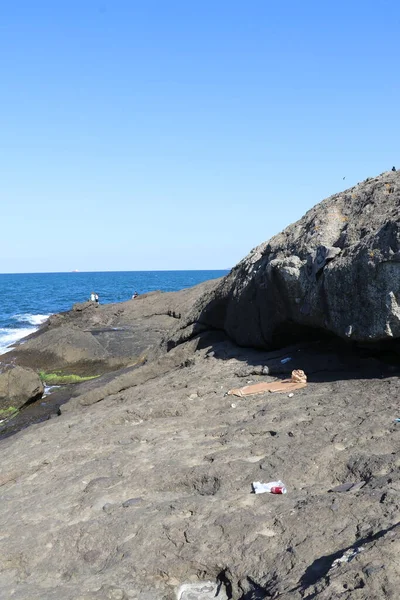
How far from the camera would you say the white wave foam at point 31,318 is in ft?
148

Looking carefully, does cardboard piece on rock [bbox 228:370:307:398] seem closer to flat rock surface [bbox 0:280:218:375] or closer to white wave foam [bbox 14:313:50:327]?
flat rock surface [bbox 0:280:218:375]

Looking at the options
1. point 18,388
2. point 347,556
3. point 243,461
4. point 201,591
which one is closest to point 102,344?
point 18,388

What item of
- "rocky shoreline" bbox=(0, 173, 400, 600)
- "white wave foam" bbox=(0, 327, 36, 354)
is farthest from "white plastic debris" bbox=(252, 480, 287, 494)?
"white wave foam" bbox=(0, 327, 36, 354)

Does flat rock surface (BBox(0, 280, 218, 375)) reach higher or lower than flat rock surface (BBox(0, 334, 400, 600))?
lower

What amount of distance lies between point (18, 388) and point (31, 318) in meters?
32.7

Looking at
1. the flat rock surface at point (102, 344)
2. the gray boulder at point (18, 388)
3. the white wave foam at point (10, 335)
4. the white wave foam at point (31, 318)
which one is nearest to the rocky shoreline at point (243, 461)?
the gray boulder at point (18, 388)

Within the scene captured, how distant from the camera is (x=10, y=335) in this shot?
1468 inches

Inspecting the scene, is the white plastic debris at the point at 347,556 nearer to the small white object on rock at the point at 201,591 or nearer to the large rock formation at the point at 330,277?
the small white object on rock at the point at 201,591

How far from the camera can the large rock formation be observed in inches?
343

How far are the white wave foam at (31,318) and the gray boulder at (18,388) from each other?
25.6m

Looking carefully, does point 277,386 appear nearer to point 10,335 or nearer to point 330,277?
point 330,277

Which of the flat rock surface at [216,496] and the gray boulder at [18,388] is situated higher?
the flat rock surface at [216,496]

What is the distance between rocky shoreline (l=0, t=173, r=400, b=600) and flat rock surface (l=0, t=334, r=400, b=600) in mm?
20

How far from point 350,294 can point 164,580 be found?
548 cm
